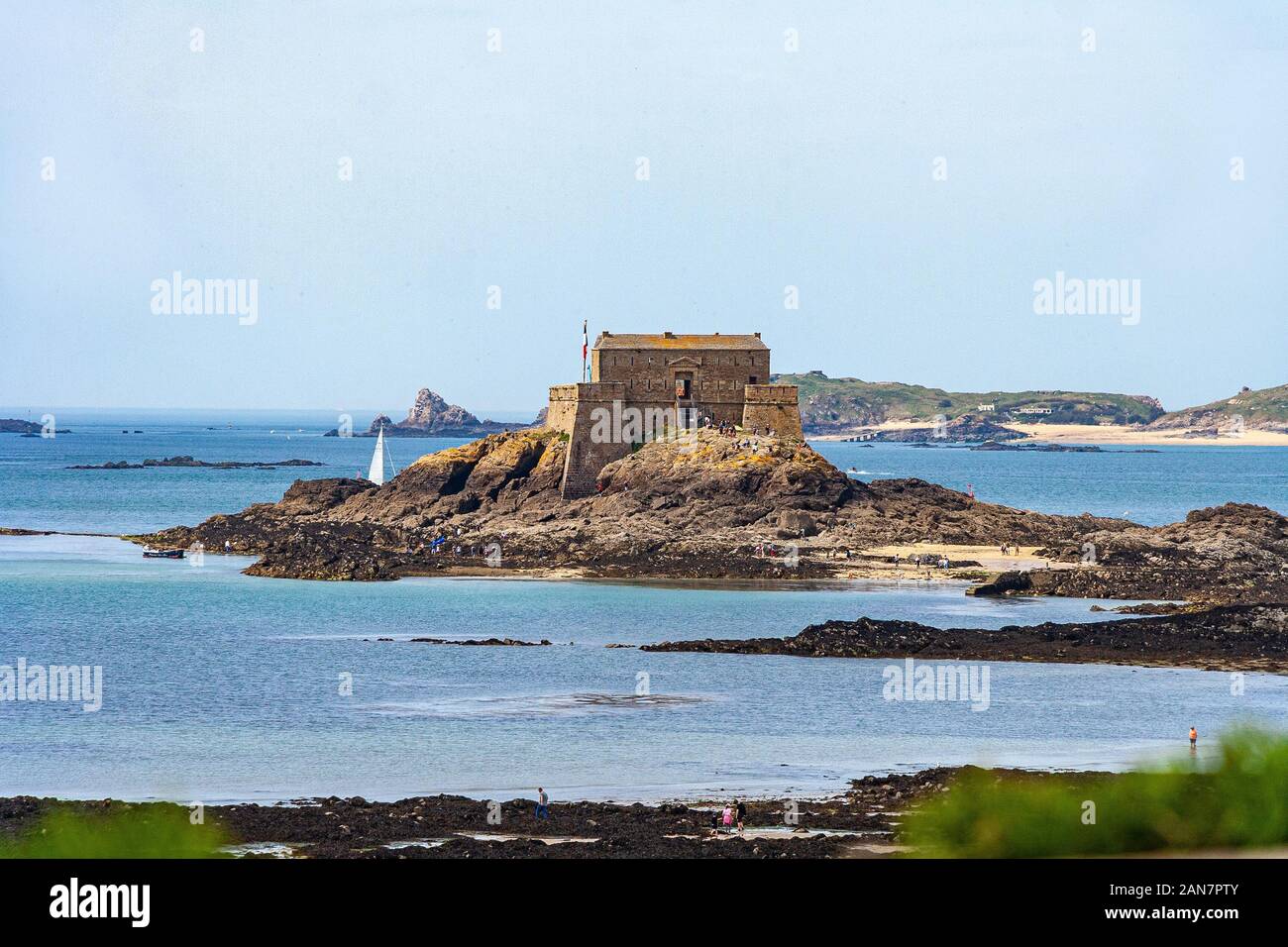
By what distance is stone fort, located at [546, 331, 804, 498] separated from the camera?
7131cm

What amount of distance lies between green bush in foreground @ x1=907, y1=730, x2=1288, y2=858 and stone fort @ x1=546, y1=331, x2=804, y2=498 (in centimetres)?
5023

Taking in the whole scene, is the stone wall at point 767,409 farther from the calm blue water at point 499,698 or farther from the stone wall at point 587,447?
the calm blue water at point 499,698

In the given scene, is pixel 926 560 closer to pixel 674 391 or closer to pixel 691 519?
pixel 691 519

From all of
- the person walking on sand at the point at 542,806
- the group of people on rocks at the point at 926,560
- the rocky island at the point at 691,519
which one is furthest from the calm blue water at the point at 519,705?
the rocky island at the point at 691,519

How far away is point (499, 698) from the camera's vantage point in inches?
1390

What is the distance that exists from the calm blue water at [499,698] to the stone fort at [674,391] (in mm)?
15599

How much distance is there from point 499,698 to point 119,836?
18.1 meters

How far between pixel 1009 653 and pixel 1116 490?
87041mm

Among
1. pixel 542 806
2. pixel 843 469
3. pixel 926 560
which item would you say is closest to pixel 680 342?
pixel 926 560

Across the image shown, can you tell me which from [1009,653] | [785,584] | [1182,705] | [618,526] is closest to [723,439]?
[618,526]

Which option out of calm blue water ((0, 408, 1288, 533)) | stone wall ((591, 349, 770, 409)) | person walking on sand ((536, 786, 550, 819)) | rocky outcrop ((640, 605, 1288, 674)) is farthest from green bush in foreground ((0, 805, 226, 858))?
calm blue water ((0, 408, 1288, 533))

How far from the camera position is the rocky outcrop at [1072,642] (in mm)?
39875

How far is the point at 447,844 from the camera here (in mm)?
21922

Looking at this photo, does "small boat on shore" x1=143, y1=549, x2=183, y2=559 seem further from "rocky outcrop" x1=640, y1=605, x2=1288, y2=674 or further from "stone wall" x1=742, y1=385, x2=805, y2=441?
"rocky outcrop" x1=640, y1=605, x2=1288, y2=674
